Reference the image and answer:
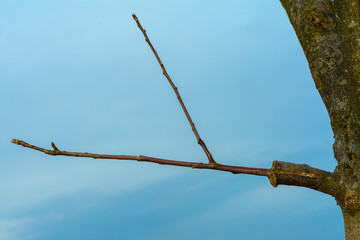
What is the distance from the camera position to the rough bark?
12.1ft

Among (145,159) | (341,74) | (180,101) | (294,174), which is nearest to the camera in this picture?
(145,159)

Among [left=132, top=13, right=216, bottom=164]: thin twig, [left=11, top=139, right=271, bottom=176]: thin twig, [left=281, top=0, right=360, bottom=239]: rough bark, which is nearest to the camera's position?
[left=11, top=139, right=271, bottom=176]: thin twig

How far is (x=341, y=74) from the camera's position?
388 cm

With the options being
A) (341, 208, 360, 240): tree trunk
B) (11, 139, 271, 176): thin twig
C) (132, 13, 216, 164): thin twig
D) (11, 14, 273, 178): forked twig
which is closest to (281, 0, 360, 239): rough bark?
(341, 208, 360, 240): tree trunk

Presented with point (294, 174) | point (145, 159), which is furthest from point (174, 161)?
point (294, 174)

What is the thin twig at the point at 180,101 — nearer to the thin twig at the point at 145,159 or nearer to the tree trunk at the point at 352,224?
the thin twig at the point at 145,159

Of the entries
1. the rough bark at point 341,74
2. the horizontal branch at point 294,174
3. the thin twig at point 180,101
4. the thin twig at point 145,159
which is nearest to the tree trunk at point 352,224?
the rough bark at point 341,74

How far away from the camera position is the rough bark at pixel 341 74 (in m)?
3.69

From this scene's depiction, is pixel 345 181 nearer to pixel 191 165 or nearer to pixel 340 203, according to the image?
pixel 340 203

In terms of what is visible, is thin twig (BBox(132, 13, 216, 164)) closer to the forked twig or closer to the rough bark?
the forked twig

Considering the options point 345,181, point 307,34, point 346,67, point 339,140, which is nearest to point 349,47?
point 346,67

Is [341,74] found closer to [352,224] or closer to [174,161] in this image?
[352,224]

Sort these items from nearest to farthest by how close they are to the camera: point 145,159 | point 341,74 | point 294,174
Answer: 1. point 145,159
2. point 294,174
3. point 341,74

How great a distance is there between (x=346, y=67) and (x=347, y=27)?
0.34m
